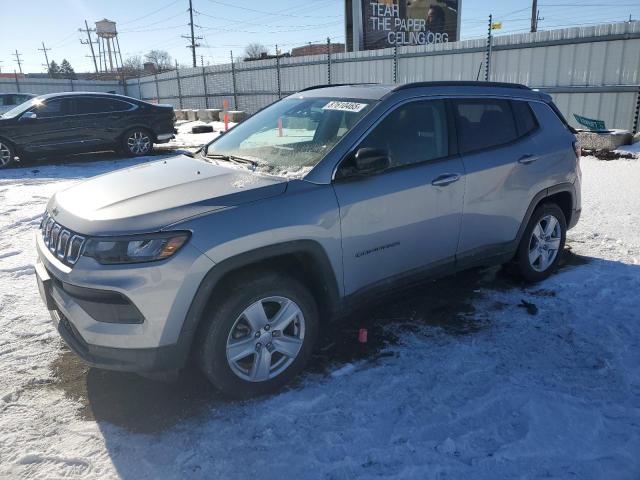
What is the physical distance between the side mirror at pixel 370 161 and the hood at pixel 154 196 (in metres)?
0.49

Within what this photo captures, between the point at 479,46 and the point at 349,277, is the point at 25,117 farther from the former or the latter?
the point at 479,46

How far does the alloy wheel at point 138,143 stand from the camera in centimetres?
1244

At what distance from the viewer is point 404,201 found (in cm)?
341

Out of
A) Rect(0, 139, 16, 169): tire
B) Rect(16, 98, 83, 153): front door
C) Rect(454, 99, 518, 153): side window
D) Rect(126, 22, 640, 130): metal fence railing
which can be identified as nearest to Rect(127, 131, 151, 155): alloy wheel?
Rect(16, 98, 83, 153): front door

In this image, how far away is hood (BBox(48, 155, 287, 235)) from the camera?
267 centimetres

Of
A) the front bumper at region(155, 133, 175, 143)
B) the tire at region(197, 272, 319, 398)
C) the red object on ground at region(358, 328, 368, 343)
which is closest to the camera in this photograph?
the tire at region(197, 272, 319, 398)

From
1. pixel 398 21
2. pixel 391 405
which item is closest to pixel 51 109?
pixel 391 405

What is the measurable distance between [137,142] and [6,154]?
282 centimetres

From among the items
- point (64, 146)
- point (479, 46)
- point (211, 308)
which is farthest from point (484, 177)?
point (479, 46)

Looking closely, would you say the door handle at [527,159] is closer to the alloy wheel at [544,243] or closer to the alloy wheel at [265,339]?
the alloy wheel at [544,243]

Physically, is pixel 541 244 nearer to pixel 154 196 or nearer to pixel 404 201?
pixel 404 201

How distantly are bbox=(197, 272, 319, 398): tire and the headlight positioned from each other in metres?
0.43

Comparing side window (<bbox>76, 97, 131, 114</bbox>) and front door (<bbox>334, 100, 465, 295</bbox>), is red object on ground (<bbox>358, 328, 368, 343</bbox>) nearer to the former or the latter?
front door (<bbox>334, 100, 465, 295</bbox>)

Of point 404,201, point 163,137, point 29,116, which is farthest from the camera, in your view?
point 163,137
